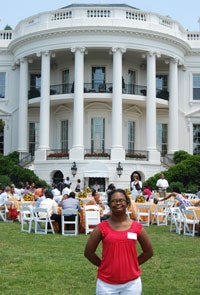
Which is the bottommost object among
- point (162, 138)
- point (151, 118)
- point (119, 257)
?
point (119, 257)

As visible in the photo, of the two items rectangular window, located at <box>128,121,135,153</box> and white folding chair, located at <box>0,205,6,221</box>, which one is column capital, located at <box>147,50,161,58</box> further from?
white folding chair, located at <box>0,205,6,221</box>

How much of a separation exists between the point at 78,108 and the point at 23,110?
16.4 ft

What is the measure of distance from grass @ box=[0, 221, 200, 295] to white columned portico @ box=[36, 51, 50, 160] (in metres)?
22.9

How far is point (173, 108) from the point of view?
39875 mm

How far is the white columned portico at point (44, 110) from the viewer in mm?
37844

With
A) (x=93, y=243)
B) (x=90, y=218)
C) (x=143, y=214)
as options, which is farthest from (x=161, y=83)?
(x=93, y=243)

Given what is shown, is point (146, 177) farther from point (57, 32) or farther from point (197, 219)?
point (197, 219)

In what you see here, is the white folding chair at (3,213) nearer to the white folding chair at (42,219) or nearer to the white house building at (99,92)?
the white folding chair at (42,219)

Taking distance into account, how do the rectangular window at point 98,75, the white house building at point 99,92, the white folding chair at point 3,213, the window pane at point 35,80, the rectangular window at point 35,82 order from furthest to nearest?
1. the window pane at point 35,80
2. the rectangular window at point 35,82
3. the rectangular window at point 98,75
4. the white house building at point 99,92
5. the white folding chair at point 3,213

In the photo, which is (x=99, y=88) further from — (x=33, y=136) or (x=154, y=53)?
(x=33, y=136)

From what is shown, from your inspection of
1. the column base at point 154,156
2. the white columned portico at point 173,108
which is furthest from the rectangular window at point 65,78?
the column base at point 154,156

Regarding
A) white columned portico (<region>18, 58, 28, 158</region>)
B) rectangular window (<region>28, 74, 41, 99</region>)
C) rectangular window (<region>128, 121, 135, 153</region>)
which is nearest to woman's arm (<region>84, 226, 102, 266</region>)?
white columned portico (<region>18, 58, 28, 158</region>)

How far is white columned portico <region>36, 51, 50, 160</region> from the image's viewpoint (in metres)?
37.8

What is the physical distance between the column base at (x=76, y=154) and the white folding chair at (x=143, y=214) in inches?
661
